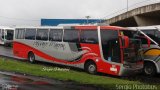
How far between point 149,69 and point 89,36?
4056 mm

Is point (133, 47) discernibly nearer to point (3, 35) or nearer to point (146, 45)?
point (146, 45)

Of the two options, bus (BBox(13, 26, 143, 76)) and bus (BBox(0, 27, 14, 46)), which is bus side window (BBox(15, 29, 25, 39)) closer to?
bus (BBox(13, 26, 143, 76))

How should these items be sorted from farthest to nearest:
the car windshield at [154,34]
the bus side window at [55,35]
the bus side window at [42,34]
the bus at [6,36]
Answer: the bus at [6,36]
the bus side window at [42,34]
the bus side window at [55,35]
the car windshield at [154,34]

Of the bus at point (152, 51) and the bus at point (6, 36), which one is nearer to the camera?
the bus at point (152, 51)

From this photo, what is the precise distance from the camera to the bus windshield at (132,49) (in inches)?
797

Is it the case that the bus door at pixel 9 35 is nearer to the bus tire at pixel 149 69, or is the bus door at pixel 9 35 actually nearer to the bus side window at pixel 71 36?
the bus side window at pixel 71 36

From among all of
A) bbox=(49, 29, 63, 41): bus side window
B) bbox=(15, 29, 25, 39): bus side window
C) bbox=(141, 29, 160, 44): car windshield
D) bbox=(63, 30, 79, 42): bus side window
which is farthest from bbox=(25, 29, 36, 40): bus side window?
bbox=(141, 29, 160, 44): car windshield

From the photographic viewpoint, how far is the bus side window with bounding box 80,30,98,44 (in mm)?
21806

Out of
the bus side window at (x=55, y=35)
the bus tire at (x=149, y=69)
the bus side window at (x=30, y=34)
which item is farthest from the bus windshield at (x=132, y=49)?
the bus side window at (x=30, y=34)

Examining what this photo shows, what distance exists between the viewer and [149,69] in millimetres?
22594

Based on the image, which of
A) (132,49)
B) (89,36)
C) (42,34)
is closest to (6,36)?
(42,34)

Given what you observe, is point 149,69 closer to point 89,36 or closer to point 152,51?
point 152,51

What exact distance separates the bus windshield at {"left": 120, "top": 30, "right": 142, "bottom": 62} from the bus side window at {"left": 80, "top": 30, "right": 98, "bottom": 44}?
1.88m

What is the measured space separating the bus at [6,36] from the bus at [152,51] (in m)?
29.2
